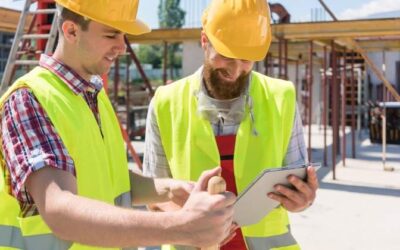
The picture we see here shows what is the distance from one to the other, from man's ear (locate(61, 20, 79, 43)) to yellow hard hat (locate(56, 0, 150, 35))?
5 cm

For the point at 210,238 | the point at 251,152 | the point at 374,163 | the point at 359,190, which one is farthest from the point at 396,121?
the point at 210,238

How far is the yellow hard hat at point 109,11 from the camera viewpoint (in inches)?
53.6

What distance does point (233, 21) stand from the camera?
1854 mm

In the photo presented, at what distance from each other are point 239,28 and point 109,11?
24.0 inches

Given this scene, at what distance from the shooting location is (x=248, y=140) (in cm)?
189

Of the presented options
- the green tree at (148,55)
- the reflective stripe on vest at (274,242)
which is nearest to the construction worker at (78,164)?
the reflective stripe on vest at (274,242)

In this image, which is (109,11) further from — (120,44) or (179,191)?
(179,191)

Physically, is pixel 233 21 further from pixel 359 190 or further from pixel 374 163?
pixel 374 163

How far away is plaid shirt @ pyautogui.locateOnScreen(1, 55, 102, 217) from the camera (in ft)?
3.79

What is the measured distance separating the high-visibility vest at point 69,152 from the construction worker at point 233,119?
519 mm

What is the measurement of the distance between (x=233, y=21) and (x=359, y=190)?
21.2 feet

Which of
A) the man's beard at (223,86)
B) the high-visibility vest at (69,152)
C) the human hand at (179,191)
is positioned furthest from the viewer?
the man's beard at (223,86)

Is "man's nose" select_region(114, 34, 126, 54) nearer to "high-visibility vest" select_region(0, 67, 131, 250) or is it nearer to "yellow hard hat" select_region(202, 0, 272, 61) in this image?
"high-visibility vest" select_region(0, 67, 131, 250)

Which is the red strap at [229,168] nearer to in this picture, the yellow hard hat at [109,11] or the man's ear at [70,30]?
the yellow hard hat at [109,11]
